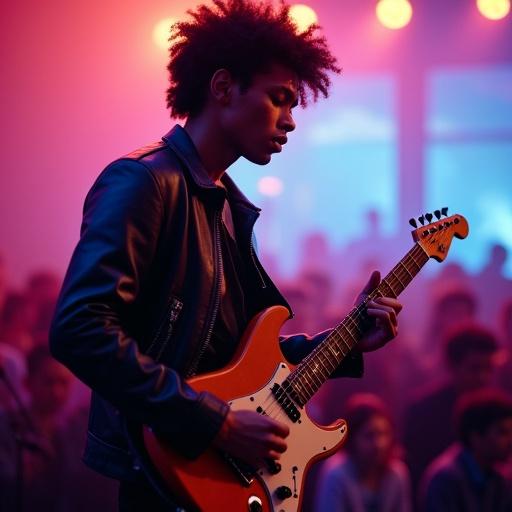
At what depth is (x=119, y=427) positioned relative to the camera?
2219 millimetres

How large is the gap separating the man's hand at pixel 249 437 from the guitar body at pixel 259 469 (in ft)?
0.29

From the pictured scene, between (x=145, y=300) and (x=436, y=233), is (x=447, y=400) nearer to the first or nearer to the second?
(x=436, y=233)

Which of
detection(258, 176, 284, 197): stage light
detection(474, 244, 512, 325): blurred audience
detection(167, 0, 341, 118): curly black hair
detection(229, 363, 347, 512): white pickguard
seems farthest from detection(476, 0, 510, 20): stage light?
detection(229, 363, 347, 512): white pickguard

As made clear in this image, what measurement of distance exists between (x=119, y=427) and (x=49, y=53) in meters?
9.49

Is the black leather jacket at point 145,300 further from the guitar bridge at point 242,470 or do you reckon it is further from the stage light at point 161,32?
the stage light at point 161,32

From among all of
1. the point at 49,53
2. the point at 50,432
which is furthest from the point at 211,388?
the point at 49,53

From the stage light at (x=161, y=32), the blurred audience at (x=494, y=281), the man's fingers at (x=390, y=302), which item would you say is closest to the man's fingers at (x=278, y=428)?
the man's fingers at (x=390, y=302)

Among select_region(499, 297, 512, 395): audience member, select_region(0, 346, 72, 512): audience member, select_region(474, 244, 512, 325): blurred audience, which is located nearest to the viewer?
select_region(0, 346, 72, 512): audience member

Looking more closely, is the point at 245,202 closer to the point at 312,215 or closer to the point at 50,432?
the point at 50,432

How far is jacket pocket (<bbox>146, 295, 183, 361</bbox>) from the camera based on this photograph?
2.21 metres

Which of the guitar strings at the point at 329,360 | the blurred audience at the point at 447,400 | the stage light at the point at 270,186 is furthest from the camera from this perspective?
the stage light at the point at 270,186

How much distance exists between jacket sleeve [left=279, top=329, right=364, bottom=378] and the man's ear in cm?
80

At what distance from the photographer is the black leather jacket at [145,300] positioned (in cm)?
203

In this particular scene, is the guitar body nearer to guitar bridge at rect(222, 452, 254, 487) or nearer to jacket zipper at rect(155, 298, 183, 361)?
guitar bridge at rect(222, 452, 254, 487)
